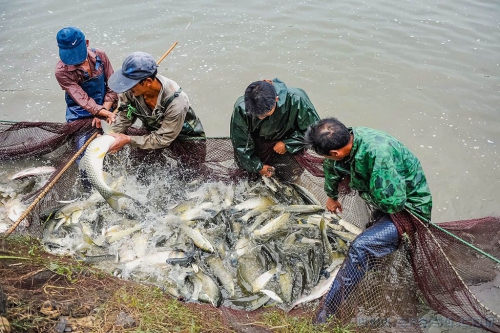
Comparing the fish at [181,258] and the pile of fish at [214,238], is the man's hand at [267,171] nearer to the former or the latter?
the pile of fish at [214,238]

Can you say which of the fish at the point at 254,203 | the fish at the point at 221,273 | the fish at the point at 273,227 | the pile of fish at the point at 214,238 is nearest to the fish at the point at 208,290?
the pile of fish at the point at 214,238

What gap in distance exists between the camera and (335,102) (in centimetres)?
777

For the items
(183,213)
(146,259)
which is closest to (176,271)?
(146,259)

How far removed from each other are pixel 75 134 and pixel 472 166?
6.05 meters

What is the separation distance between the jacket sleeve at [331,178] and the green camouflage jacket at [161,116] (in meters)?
1.76

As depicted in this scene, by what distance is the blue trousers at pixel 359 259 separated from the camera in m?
3.62

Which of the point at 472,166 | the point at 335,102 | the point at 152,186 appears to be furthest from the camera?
the point at 335,102

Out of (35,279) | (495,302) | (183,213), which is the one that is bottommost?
(495,302)

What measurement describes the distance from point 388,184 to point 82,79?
13.8 ft

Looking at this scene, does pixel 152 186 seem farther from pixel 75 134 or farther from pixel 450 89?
pixel 450 89

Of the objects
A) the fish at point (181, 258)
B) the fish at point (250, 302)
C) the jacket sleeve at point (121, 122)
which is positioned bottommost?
the fish at point (250, 302)

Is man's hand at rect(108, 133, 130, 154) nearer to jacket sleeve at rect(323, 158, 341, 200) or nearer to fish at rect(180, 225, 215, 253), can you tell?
fish at rect(180, 225, 215, 253)

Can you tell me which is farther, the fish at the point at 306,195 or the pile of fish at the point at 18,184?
the pile of fish at the point at 18,184

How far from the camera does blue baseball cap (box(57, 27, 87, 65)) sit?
481cm
